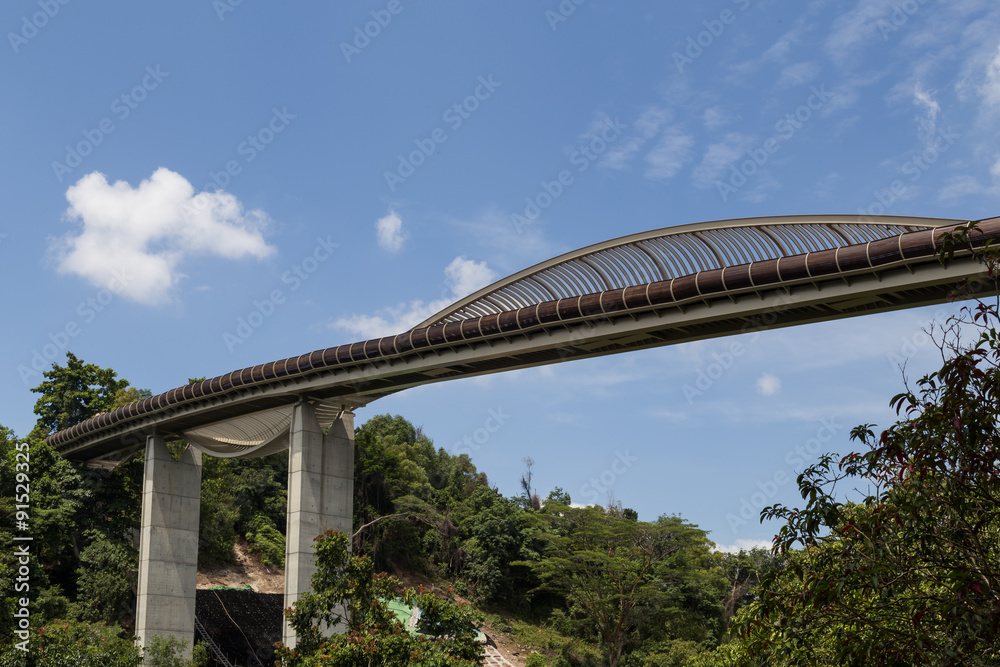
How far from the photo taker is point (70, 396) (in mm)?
45062

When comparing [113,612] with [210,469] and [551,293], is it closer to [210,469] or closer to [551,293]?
[210,469]

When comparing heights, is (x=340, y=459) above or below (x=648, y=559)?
above

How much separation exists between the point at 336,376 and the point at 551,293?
7.45 m

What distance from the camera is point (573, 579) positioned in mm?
38906

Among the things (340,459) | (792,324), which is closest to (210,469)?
(340,459)

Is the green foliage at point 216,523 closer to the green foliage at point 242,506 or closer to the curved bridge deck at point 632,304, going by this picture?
the green foliage at point 242,506

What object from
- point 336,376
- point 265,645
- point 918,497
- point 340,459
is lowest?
point 265,645

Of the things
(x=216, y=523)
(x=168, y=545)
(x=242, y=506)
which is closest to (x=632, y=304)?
(x=168, y=545)

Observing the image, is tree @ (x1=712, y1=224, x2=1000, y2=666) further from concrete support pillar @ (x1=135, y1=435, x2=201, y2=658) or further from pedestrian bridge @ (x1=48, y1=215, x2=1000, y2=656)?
concrete support pillar @ (x1=135, y1=435, x2=201, y2=658)

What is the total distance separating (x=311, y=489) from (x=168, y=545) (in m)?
9.02

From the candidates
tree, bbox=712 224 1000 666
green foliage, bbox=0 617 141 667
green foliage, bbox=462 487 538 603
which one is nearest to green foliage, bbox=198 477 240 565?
green foliage, bbox=462 487 538 603

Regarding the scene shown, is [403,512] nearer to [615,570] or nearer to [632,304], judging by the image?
[615,570]

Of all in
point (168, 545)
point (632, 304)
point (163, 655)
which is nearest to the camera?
point (632, 304)

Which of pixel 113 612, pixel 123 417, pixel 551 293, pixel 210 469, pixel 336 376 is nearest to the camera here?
pixel 551 293
